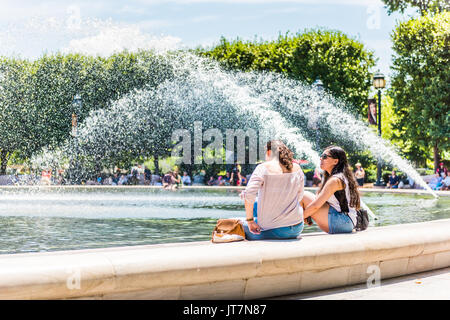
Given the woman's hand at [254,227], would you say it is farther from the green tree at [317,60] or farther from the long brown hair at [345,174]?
the green tree at [317,60]

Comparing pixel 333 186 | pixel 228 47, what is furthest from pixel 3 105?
pixel 333 186

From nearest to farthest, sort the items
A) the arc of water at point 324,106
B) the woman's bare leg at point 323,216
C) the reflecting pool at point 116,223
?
the woman's bare leg at point 323,216 → the reflecting pool at point 116,223 → the arc of water at point 324,106

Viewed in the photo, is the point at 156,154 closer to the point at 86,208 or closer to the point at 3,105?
the point at 3,105

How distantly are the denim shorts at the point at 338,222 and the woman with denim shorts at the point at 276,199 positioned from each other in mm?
588

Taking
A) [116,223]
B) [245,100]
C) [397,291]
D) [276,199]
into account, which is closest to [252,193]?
[276,199]

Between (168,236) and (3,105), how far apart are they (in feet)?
95.9

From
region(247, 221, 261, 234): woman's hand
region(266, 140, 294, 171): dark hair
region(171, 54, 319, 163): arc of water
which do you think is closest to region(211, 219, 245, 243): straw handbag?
region(247, 221, 261, 234): woman's hand

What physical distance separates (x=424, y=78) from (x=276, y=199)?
1110 inches

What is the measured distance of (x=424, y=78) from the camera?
3148 cm

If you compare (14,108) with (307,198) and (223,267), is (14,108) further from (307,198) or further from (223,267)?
(223,267)

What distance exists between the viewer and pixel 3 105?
34.7 metres

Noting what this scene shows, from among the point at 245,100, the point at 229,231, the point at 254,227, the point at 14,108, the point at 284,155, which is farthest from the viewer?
the point at 14,108

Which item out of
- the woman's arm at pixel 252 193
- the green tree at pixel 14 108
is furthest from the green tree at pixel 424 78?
the woman's arm at pixel 252 193

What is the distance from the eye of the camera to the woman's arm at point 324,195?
6.04 metres
